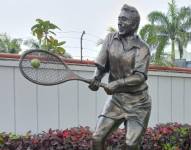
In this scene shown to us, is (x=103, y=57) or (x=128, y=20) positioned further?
(x=103, y=57)

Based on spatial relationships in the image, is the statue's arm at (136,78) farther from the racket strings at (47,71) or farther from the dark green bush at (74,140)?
the dark green bush at (74,140)

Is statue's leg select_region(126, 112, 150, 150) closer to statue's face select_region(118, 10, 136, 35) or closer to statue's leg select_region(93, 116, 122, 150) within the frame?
statue's leg select_region(93, 116, 122, 150)

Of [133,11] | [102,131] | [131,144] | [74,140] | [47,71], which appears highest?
[133,11]

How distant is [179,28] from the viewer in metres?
31.3

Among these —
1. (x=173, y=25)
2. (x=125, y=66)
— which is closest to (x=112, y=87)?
(x=125, y=66)

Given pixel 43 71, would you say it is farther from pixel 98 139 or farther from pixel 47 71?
pixel 98 139

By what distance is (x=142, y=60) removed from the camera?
14.6ft

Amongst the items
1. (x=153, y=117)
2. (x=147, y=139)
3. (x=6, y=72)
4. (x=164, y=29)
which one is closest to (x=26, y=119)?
(x=6, y=72)

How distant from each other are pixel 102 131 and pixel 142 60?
29.9 inches

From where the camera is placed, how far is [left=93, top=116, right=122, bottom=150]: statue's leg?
4465mm

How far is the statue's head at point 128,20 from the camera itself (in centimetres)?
446

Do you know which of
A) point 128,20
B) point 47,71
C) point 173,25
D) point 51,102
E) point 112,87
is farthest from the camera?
point 173,25

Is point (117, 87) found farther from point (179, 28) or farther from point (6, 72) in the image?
point (179, 28)

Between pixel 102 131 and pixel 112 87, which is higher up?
pixel 112 87
